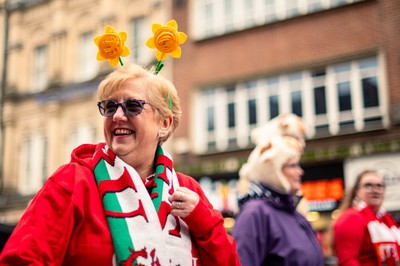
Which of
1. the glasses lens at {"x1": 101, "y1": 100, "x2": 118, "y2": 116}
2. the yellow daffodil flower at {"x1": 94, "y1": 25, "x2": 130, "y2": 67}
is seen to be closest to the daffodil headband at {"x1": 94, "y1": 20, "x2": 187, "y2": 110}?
the yellow daffodil flower at {"x1": 94, "y1": 25, "x2": 130, "y2": 67}

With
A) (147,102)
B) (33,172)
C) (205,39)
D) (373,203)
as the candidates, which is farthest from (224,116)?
(147,102)

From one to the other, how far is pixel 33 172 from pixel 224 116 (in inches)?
316

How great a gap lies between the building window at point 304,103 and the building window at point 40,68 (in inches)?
284

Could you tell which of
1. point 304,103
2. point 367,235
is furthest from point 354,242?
point 304,103

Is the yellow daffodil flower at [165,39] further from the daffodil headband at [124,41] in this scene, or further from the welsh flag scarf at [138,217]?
the welsh flag scarf at [138,217]

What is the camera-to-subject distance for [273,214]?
3863 mm

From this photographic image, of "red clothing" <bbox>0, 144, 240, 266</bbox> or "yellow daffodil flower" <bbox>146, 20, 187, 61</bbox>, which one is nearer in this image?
"red clothing" <bbox>0, 144, 240, 266</bbox>

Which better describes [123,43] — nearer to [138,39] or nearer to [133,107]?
[133,107]

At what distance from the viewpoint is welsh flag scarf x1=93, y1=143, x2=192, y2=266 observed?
209 cm

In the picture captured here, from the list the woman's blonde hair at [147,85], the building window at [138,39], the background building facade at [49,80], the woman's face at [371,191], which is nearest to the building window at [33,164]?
the background building facade at [49,80]

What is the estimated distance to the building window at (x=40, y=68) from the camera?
2025 centimetres

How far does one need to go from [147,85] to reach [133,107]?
0.42 feet

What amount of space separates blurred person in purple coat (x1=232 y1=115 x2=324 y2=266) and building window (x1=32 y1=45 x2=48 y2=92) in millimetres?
16964

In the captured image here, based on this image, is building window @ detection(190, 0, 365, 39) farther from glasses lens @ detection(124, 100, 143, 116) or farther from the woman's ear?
glasses lens @ detection(124, 100, 143, 116)
